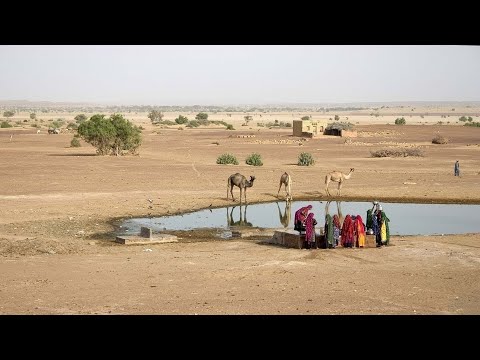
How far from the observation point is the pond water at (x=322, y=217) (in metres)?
18.7

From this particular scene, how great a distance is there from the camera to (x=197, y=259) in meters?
14.2

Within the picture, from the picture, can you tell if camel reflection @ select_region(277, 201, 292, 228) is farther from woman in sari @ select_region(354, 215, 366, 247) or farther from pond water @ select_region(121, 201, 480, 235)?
woman in sari @ select_region(354, 215, 366, 247)

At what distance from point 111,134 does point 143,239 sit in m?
24.0

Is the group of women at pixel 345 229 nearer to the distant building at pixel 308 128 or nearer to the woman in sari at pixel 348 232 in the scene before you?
the woman in sari at pixel 348 232

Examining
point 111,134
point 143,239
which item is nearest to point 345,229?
point 143,239

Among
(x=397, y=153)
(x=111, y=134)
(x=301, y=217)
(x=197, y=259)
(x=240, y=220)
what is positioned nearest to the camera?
(x=197, y=259)

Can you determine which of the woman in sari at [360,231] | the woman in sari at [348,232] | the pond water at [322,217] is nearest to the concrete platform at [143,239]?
the pond water at [322,217]

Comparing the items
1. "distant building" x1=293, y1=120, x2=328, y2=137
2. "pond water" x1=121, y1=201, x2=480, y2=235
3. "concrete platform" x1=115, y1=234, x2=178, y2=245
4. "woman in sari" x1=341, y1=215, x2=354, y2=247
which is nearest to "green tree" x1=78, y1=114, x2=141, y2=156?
"pond water" x1=121, y1=201, x2=480, y2=235

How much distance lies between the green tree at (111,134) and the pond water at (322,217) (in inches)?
705

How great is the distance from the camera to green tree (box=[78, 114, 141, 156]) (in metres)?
38.5

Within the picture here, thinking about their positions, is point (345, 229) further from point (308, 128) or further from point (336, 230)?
point (308, 128)

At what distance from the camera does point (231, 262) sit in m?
13.8
